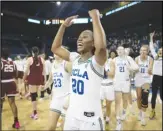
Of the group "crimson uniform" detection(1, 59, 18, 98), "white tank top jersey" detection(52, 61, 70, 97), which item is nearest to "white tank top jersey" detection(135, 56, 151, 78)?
"white tank top jersey" detection(52, 61, 70, 97)

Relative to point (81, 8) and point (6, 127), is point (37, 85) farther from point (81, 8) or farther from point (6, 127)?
point (81, 8)

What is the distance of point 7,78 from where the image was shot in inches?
209

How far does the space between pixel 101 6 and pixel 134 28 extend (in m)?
4.50

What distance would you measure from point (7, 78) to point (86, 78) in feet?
11.5

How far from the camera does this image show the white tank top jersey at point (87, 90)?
7.32ft

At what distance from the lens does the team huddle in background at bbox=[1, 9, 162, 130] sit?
222 centimetres

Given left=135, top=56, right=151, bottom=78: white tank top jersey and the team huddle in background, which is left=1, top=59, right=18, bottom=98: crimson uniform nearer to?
the team huddle in background

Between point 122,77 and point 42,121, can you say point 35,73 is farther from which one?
point 122,77

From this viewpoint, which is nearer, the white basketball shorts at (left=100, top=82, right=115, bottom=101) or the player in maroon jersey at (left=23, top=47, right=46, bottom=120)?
the white basketball shorts at (left=100, top=82, right=115, bottom=101)

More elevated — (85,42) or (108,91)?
(85,42)

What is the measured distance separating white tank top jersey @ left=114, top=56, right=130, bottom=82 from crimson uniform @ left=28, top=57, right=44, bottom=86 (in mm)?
2125

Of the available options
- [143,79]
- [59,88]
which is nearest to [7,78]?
[59,88]

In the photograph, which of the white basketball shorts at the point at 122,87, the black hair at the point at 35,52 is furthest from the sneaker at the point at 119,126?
the black hair at the point at 35,52

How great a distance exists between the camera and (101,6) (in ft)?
69.1
